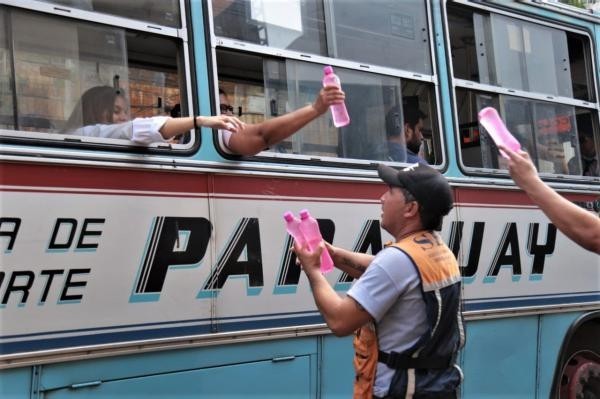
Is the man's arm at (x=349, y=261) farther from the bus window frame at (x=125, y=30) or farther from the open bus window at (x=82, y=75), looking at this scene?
the open bus window at (x=82, y=75)

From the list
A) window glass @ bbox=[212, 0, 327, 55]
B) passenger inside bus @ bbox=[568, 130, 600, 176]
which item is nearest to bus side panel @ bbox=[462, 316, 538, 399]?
passenger inside bus @ bbox=[568, 130, 600, 176]

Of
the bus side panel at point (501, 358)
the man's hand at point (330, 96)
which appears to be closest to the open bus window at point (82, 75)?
the man's hand at point (330, 96)

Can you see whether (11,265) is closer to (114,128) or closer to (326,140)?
(114,128)

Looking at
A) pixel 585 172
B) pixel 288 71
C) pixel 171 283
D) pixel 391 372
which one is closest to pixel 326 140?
pixel 288 71

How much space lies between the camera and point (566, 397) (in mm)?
4719

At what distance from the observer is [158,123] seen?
283cm

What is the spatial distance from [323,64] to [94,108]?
4.37 feet

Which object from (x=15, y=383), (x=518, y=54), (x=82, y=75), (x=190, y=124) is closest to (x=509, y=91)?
(x=518, y=54)

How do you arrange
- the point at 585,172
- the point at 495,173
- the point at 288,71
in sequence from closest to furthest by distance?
the point at 288,71
the point at 495,173
the point at 585,172

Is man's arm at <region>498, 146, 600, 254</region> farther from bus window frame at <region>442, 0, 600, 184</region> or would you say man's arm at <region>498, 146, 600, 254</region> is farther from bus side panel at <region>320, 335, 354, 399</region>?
bus window frame at <region>442, 0, 600, 184</region>

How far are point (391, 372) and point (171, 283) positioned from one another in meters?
1.12

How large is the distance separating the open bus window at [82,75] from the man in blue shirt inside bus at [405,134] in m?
1.44

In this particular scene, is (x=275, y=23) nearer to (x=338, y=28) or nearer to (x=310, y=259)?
(x=338, y=28)

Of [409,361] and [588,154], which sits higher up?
[588,154]
